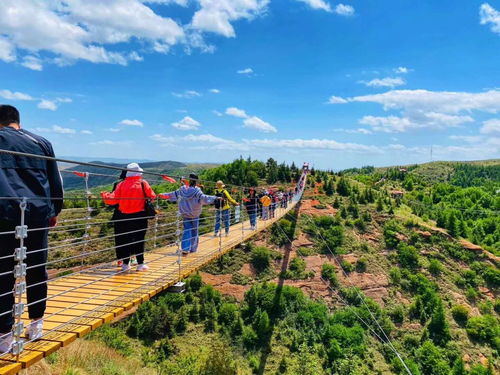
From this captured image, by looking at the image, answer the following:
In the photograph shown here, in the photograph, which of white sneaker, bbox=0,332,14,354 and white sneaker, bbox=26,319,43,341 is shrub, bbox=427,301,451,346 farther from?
white sneaker, bbox=0,332,14,354

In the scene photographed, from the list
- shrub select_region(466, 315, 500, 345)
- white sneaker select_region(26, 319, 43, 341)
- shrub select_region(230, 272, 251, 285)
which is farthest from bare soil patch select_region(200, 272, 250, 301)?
white sneaker select_region(26, 319, 43, 341)

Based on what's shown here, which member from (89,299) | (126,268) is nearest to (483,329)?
(126,268)

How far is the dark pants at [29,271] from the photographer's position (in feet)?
7.89

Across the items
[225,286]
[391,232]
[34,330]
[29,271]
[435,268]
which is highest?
[29,271]

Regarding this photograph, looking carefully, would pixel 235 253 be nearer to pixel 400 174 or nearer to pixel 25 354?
pixel 25 354

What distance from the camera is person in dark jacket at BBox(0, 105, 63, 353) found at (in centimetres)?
238

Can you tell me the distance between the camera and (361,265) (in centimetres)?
2077

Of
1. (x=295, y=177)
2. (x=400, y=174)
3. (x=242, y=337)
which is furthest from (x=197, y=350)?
(x=400, y=174)

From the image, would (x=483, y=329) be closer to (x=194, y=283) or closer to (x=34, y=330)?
(x=194, y=283)

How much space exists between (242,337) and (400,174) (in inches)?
1460

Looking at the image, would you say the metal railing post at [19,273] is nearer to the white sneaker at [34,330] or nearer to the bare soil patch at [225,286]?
the white sneaker at [34,330]

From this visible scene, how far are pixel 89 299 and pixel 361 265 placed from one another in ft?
62.9

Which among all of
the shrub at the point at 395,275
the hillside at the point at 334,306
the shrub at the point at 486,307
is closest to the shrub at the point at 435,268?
the hillside at the point at 334,306

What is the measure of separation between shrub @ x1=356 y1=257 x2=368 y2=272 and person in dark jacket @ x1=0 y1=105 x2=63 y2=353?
1962 centimetres
